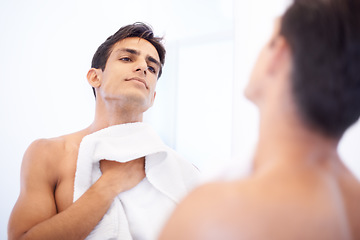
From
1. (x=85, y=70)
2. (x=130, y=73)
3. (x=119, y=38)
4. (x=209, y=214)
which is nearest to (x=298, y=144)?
(x=209, y=214)

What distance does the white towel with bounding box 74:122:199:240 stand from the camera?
2.39ft

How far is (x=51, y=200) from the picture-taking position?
747 millimetres

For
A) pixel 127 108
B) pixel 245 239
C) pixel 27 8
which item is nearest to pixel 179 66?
pixel 127 108

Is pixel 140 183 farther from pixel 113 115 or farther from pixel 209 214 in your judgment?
pixel 209 214

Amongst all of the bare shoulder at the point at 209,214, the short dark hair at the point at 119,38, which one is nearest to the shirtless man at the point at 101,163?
the short dark hair at the point at 119,38

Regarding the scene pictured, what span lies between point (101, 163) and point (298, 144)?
651 mm

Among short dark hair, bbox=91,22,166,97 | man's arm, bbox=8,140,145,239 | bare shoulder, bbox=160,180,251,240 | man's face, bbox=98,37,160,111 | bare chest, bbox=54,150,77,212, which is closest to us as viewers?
bare shoulder, bbox=160,180,251,240

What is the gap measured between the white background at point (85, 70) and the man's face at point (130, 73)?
19 cm

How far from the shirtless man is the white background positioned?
13 cm

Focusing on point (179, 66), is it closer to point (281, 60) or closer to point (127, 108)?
point (127, 108)

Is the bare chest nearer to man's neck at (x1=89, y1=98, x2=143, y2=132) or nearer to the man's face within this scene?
man's neck at (x1=89, y1=98, x2=143, y2=132)

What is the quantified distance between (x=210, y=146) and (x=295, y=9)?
28.8 inches

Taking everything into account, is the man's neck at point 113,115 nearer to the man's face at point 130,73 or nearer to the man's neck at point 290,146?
the man's face at point 130,73

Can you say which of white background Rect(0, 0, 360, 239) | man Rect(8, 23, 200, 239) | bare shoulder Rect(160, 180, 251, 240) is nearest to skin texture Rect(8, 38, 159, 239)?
man Rect(8, 23, 200, 239)
